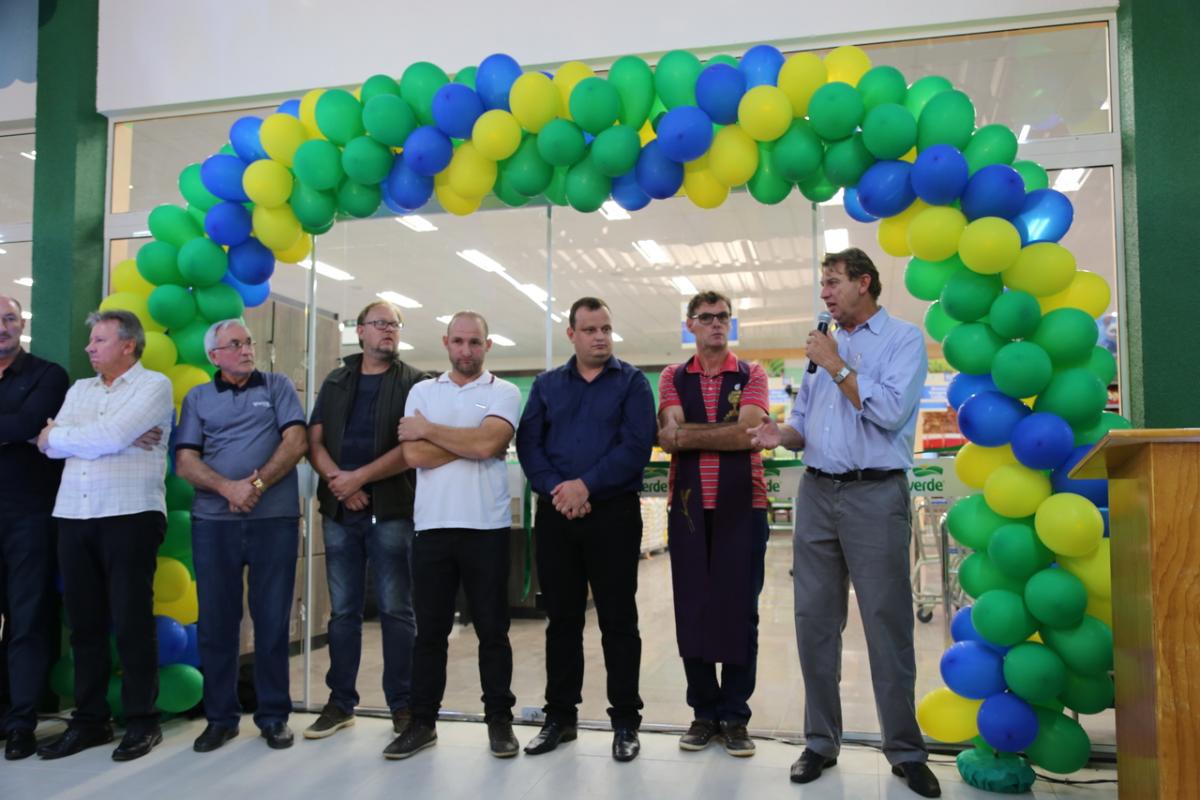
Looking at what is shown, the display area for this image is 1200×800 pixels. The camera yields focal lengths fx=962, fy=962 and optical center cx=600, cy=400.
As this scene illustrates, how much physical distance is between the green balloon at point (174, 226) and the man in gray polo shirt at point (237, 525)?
1.44 ft

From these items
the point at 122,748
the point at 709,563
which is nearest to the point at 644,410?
the point at 709,563

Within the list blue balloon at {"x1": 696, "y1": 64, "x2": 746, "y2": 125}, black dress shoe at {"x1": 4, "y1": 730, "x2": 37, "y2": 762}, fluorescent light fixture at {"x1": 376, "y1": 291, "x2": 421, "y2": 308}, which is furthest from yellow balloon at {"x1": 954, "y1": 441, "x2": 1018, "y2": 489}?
black dress shoe at {"x1": 4, "y1": 730, "x2": 37, "y2": 762}

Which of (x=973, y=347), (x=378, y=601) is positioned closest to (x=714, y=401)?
(x=973, y=347)

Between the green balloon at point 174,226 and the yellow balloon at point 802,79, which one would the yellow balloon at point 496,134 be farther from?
the green balloon at point 174,226

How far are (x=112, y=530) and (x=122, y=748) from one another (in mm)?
782

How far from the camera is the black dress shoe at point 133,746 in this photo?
Answer: 3433 mm

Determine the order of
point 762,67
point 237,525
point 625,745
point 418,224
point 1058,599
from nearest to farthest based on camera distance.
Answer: point 1058,599 → point 762,67 → point 625,745 → point 237,525 → point 418,224

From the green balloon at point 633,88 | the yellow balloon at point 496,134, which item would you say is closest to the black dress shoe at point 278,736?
the yellow balloon at point 496,134

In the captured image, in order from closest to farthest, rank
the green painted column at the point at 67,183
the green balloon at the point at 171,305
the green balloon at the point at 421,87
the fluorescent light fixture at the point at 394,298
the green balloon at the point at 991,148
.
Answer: the green balloon at the point at 991,148
the green balloon at the point at 421,87
the green balloon at the point at 171,305
the fluorescent light fixture at the point at 394,298
the green painted column at the point at 67,183

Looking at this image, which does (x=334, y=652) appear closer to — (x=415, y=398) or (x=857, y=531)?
(x=415, y=398)

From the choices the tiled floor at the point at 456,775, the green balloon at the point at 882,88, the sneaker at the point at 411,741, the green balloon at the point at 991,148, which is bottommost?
the tiled floor at the point at 456,775

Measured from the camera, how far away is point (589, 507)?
11.1 ft

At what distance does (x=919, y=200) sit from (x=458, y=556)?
6.65 ft

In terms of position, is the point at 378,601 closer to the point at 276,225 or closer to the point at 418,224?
the point at 276,225
